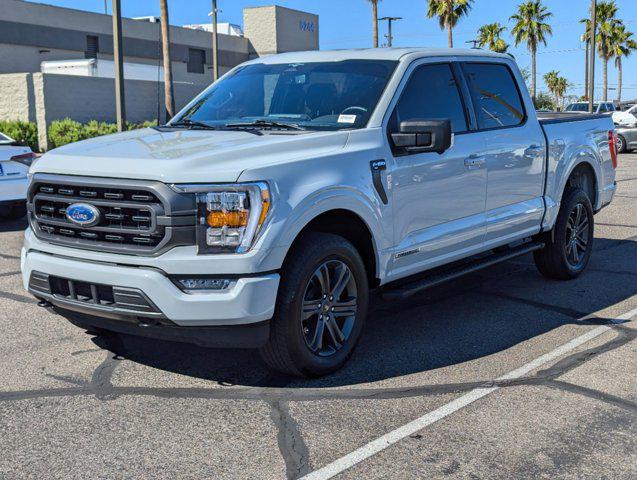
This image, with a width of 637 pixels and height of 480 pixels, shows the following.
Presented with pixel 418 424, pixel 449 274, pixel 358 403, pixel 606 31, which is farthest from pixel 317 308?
pixel 606 31

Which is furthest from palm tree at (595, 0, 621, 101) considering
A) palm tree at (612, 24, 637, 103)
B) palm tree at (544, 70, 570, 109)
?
palm tree at (544, 70, 570, 109)

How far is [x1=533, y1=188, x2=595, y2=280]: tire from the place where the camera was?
24.7 feet

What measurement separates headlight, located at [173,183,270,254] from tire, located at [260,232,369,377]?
0.38 meters

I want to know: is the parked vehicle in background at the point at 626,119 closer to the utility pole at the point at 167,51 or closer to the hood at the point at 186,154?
the utility pole at the point at 167,51

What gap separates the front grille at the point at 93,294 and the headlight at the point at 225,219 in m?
0.44

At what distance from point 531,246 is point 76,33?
40.3 m

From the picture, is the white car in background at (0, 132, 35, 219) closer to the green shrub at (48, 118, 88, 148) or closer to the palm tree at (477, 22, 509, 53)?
the green shrub at (48, 118, 88, 148)

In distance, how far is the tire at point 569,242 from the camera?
24.7 feet

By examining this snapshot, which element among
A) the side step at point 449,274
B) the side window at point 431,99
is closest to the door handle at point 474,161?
the side window at point 431,99

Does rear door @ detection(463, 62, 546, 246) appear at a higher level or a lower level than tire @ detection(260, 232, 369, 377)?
higher

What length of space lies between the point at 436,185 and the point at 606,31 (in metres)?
68.0

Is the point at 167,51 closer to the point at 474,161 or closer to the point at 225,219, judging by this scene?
the point at 474,161

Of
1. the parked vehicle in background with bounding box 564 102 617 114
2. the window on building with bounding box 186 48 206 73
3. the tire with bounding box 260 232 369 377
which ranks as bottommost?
the tire with bounding box 260 232 369 377

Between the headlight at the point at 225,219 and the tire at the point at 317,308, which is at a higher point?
the headlight at the point at 225,219
